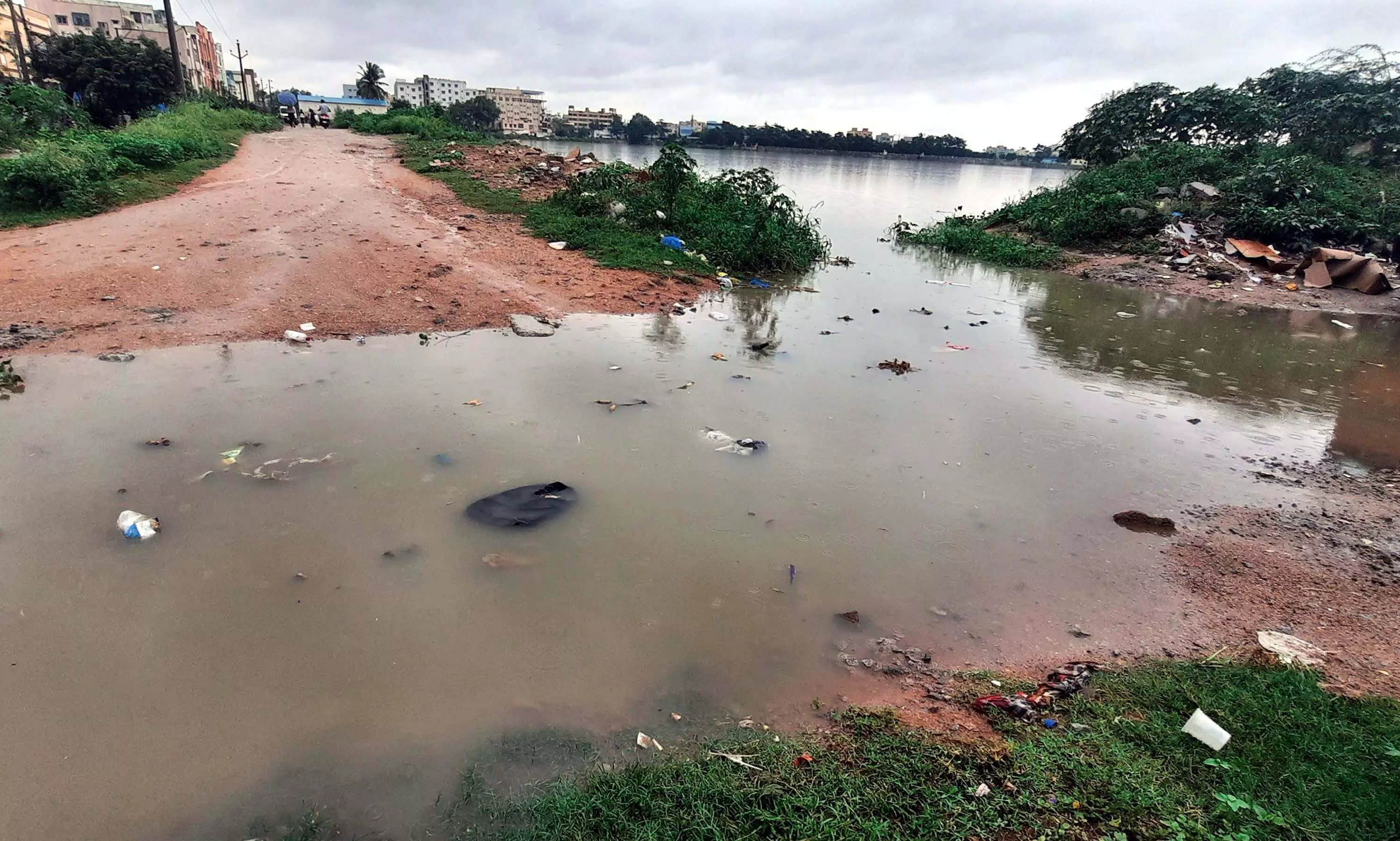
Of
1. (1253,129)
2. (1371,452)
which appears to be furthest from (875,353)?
(1253,129)

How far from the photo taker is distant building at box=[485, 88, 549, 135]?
244 ft

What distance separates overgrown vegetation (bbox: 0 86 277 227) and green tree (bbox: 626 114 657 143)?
164 feet

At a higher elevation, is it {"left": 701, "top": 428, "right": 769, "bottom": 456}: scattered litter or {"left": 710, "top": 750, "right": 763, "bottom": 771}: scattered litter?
{"left": 701, "top": 428, "right": 769, "bottom": 456}: scattered litter

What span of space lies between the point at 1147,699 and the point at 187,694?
289 cm

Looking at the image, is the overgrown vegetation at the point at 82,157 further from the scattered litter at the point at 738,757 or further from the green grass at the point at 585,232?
the scattered litter at the point at 738,757

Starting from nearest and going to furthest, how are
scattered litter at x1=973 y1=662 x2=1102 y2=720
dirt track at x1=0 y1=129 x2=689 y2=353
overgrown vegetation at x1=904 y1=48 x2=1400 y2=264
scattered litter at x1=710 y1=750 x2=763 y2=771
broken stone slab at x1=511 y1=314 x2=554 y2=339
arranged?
scattered litter at x1=710 y1=750 x2=763 y2=771, scattered litter at x1=973 y1=662 x2=1102 y2=720, dirt track at x1=0 y1=129 x2=689 y2=353, broken stone slab at x1=511 y1=314 x2=554 y2=339, overgrown vegetation at x1=904 y1=48 x2=1400 y2=264

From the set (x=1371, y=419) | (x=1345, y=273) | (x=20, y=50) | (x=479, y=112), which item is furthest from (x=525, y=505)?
(x=479, y=112)

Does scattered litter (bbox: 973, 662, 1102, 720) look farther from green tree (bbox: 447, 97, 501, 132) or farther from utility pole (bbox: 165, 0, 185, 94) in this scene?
green tree (bbox: 447, 97, 501, 132)

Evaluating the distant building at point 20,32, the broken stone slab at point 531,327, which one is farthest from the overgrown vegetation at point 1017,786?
the distant building at point 20,32

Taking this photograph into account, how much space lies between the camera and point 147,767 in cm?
172

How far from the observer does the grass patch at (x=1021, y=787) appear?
5.22ft

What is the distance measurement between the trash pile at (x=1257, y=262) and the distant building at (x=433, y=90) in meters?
98.4

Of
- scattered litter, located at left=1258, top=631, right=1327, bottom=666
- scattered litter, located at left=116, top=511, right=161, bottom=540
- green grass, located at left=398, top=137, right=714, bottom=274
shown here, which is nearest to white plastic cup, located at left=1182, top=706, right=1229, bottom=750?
scattered litter, located at left=1258, top=631, right=1327, bottom=666

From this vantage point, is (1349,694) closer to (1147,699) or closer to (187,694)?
(1147,699)
